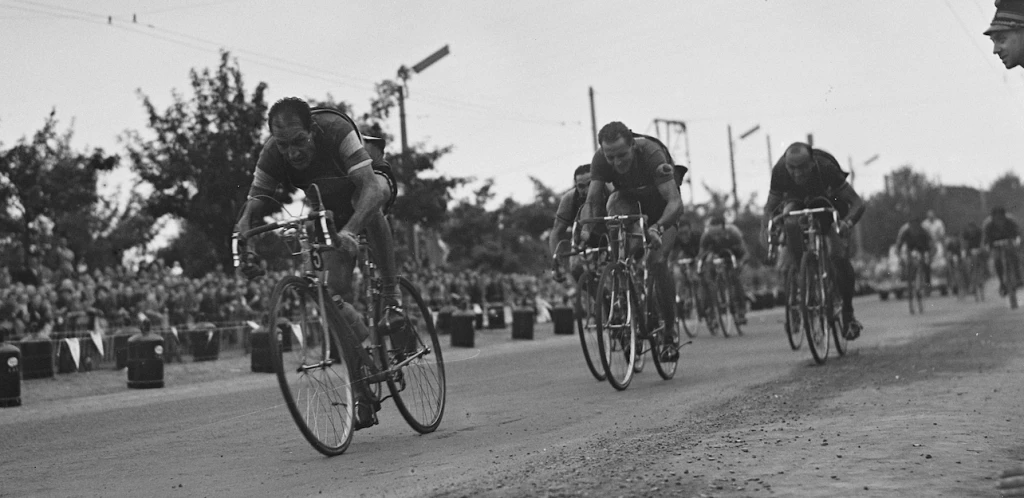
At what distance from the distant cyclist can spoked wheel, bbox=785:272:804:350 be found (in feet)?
44.3

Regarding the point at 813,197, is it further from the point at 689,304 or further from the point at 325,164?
the point at 689,304

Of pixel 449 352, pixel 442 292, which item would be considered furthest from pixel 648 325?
pixel 442 292

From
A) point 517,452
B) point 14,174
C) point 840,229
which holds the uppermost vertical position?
point 14,174

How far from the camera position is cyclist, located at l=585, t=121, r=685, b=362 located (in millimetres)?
9750

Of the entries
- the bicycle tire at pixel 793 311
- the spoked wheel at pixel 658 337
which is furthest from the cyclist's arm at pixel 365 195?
the bicycle tire at pixel 793 311

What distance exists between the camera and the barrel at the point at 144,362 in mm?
13914

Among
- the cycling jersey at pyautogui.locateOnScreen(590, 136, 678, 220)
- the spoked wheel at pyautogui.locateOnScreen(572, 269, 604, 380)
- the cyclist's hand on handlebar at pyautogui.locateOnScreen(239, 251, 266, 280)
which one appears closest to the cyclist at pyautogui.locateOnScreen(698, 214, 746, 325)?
the cycling jersey at pyautogui.locateOnScreen(590, 136, 678, 220)

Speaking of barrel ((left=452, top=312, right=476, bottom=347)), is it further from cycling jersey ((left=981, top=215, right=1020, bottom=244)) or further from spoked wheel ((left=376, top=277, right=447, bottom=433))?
spoked wheel ((left=376, top=277, right=447, bottom=433))

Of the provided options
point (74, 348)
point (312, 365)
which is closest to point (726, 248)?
point (74, 348)

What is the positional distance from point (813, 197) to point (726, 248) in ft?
28.2

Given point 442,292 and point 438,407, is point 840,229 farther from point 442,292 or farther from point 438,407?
point 442,292

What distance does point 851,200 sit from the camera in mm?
11203

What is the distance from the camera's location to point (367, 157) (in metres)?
6.64

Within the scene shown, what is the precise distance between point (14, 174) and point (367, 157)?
29400mm
